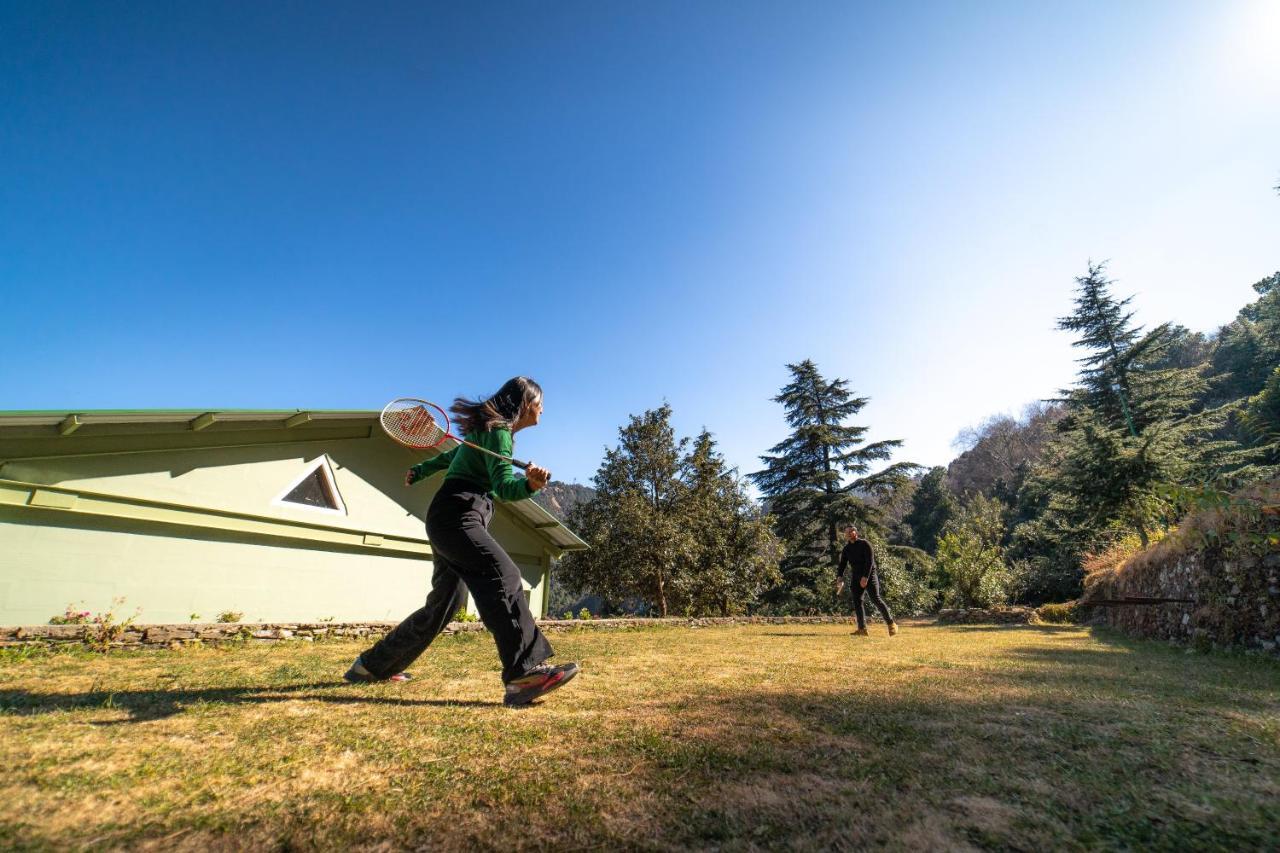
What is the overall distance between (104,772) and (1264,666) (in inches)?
336

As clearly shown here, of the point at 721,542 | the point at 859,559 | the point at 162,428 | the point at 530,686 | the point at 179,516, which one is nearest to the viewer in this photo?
the point at 530,686

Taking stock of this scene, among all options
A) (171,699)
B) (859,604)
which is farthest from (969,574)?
(171,699)

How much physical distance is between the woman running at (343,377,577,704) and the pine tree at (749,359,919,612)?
2216cm

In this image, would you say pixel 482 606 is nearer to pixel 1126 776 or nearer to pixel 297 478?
pixel 1126 776

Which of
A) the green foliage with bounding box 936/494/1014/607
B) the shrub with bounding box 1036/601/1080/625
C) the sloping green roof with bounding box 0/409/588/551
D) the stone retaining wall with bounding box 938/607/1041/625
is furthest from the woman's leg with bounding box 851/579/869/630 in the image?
the sloping green roof with bounding box 0/409/588/551

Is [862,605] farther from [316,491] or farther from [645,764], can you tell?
[316,491]

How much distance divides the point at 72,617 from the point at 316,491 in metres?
3.46

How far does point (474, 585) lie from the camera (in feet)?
11.1

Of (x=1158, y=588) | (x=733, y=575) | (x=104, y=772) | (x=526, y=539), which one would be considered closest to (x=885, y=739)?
(x=104, y=772)

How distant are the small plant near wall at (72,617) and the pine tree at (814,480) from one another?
74.0 feet

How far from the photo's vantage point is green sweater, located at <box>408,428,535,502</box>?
348cm

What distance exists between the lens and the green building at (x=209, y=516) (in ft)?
21.4

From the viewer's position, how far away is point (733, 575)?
19.4m

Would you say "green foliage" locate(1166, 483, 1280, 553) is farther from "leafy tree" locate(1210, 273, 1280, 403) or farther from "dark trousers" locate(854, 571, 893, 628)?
"leafy tree" locate(1210, 273, 1280, 403)
